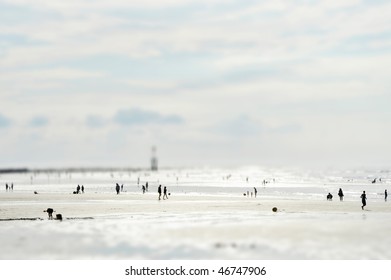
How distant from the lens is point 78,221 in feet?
162

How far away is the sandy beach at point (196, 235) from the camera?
3369 cm

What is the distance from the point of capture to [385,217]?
52969mm

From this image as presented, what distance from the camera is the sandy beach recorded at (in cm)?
3369

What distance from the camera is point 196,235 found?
4003cm

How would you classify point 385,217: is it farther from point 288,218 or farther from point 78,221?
point 78,221
